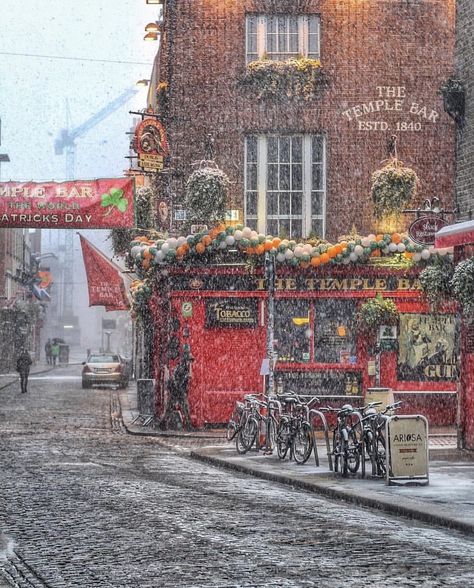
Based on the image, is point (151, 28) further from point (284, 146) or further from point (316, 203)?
point (316, 203)

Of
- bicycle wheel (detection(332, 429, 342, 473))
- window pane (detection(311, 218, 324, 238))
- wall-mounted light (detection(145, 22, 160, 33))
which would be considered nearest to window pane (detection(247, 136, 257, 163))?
window pane (detection(311, 218, 324, 238))

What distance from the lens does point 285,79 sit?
29438mm

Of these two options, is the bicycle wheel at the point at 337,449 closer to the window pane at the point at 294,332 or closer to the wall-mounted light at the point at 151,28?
the window pane at the point at 294,332

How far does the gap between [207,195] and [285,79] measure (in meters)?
4.35

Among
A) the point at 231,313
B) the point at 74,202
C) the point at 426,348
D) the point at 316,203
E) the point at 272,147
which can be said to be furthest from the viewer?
the point at 272,147

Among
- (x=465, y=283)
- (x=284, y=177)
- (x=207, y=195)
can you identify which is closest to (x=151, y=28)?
(x=284, y=177)

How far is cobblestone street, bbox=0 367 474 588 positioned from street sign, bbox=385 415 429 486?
1.27 metres

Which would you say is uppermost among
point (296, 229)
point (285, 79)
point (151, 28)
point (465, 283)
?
point (151, 28)

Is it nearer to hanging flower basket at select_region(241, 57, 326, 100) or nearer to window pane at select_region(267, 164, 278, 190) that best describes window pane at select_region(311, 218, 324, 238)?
window pane at select_region(267, 164, 278, 190)

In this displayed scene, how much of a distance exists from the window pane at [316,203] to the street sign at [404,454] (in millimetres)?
13772

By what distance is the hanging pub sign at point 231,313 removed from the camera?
2745 centimetres

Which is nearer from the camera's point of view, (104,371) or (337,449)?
(337,449)

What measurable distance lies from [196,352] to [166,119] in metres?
6.11

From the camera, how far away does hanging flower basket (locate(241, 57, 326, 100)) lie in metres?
29.3
